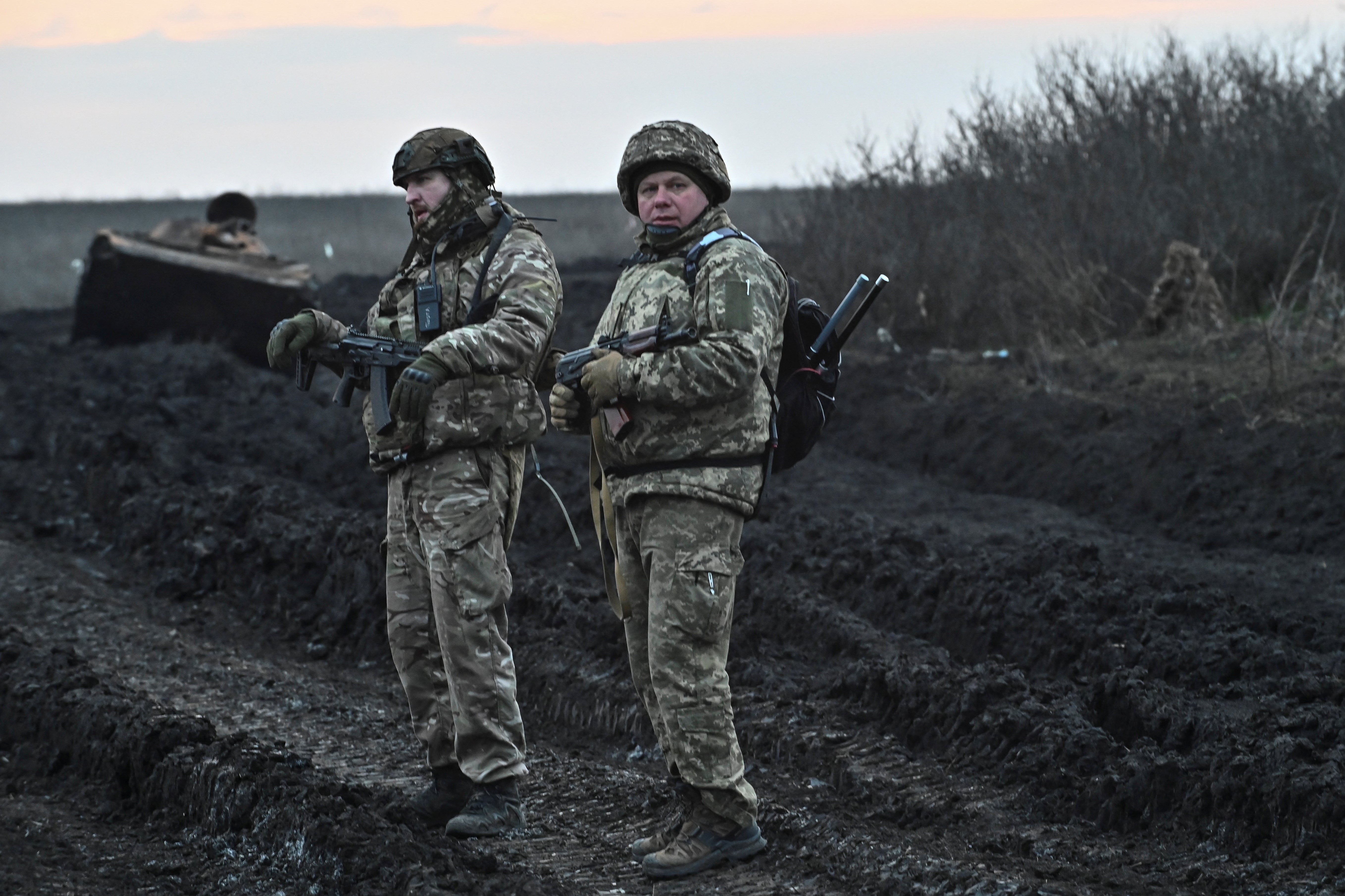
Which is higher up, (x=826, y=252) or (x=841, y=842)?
(x=826, y=252)

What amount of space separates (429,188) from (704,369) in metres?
1.19

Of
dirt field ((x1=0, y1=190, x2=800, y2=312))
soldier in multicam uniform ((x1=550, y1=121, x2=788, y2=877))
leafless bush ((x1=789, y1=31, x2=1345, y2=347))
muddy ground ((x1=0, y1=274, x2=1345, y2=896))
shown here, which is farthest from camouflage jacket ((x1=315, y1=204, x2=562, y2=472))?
dirt field ((x1=0, y1=190, x2=800, y2=312))

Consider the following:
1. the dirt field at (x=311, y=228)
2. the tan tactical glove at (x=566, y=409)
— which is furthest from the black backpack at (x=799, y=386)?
the dirt field at (x=311, y=228)

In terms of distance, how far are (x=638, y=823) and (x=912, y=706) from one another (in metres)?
1.34

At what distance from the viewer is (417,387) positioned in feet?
13.6

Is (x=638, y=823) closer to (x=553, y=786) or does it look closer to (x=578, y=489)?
(x=553, y=786)

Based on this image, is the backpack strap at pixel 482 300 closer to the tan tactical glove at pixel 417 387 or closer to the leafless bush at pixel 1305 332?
the tan tactical glove at pixel 417 387

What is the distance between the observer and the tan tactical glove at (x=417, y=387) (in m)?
4.13

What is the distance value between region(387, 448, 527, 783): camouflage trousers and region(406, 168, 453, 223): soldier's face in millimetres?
754

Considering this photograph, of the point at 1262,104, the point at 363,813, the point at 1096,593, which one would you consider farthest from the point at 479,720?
the point at 1262,104

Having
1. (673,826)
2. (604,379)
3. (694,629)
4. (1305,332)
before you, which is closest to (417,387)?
(604,379)

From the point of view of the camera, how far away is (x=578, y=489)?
1035 cm

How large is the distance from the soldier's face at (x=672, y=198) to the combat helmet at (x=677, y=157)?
2cm

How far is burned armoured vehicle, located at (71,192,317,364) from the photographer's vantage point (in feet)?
54.0
